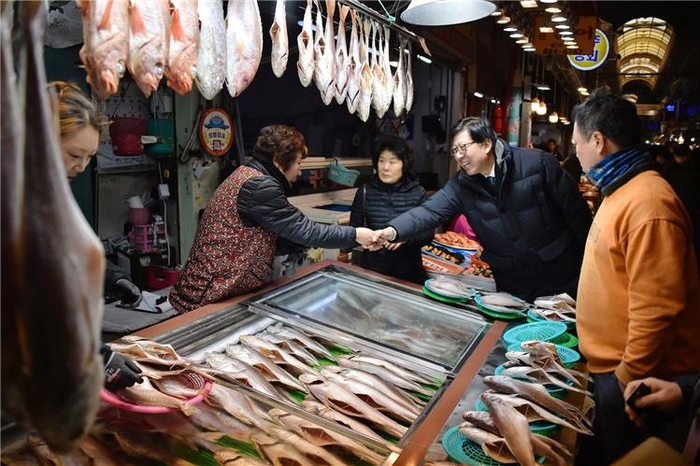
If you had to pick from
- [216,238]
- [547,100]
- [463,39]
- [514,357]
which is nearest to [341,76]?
[216,238]

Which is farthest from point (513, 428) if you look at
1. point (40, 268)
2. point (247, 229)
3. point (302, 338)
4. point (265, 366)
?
point (247, 229)

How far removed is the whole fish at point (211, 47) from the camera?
2016 mm

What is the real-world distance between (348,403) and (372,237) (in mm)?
1875

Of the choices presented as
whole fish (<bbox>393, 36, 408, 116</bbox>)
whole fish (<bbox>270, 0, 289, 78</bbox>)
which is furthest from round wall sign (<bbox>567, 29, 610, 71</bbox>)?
whole fish (<bbox>270, 0, 289, 78</bbox>)

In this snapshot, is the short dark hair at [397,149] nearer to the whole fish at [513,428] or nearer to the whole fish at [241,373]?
the whole fish at [241,373]

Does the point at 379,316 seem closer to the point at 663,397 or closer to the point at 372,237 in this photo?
the point at 372,237

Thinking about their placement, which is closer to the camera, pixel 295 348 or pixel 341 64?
pixel 295 348

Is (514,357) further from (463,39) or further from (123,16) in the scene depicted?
(463,39)

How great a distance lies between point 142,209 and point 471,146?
141 inches

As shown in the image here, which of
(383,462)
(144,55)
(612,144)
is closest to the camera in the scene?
(383,462)

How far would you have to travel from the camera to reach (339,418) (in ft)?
5.77

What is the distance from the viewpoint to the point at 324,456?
4.99 feet

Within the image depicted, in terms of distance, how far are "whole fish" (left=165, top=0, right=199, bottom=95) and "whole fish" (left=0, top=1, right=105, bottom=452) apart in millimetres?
1373

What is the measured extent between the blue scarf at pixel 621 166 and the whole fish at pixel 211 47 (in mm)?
1731
